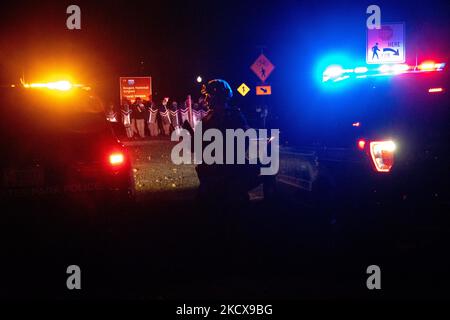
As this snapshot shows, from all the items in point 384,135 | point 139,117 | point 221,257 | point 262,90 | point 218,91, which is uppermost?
point 262,90

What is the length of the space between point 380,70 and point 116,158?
3106mm

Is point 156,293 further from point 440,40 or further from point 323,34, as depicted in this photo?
point 323,34

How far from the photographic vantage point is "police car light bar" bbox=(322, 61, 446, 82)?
6.12 metres

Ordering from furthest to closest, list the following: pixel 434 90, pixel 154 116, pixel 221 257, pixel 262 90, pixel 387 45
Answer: pixel 154 116 → pixel 262 90 → pixel 387 45 → pixel 221 257 → pixel 434 90

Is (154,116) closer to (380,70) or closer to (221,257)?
(380,70)

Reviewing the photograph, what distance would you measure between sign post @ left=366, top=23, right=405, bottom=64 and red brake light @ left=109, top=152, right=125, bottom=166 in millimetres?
12115

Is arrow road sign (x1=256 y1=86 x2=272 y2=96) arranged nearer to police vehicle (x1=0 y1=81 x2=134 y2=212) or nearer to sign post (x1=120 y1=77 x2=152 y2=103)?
police vehicle (x1=0 y1=81 x2=134 y2=212)

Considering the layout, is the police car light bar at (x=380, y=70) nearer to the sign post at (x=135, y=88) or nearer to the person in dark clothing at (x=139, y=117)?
the person in dark clothing at (x=139, y=117)

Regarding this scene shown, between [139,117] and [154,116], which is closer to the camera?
[139,117]

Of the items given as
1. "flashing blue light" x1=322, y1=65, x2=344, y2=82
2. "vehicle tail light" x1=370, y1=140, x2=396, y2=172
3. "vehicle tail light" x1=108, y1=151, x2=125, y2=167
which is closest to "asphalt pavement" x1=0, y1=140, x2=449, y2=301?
"vehicle tail light" x1=370, y1=140, x2=396, y2=172

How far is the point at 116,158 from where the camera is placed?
653cm

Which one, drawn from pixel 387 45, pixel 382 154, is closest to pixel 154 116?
pixel 387 45

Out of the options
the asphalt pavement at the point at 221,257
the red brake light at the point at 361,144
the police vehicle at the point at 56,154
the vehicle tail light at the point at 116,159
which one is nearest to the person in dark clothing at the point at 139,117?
the asphalt pavement at the point at 221,257

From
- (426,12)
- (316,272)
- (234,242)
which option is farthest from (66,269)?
(426,12)
